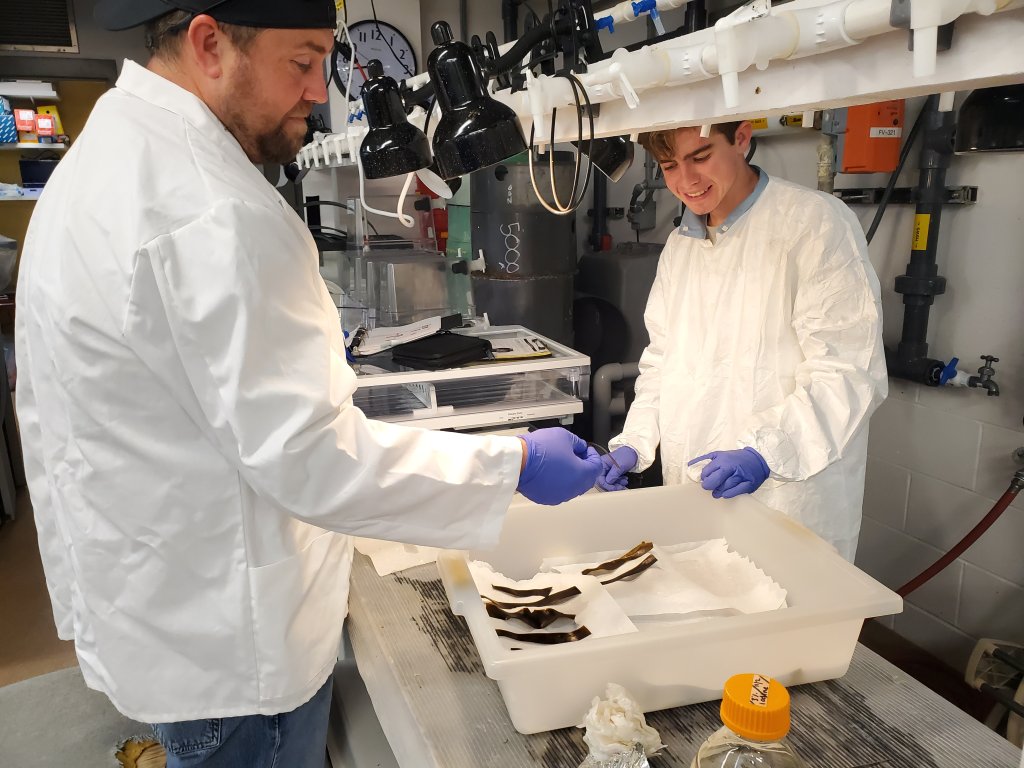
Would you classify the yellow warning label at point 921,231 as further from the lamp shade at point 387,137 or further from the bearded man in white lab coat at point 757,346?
the lamp shade at point 387,137

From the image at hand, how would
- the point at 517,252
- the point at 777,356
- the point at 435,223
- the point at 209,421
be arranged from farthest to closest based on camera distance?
the point at 435,223
the point at 517,252
the point at 777,356
the point at 209,421

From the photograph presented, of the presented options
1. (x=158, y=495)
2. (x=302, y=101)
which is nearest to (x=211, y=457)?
(x=158, y=495)

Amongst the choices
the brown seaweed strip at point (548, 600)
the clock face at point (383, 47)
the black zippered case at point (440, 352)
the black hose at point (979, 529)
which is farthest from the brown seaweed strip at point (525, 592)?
the clock face at point (383, 47)

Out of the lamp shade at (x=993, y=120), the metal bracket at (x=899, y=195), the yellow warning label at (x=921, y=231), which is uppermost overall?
the lamp shade at (x=993, y=120)

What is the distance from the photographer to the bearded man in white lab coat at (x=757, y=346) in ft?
4.38

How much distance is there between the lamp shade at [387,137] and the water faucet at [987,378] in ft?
5.34

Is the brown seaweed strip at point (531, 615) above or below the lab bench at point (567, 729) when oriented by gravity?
above

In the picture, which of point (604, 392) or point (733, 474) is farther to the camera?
point (604, 392)

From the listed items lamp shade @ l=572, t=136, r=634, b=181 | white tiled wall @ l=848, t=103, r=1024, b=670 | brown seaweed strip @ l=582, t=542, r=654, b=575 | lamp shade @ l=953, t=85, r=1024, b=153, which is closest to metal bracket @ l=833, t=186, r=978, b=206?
white tiled wall @ l=848, t=103, r=1024, b=670

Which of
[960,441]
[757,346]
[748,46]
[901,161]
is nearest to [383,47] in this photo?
[901,161]

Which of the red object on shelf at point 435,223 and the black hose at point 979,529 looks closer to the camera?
the black hose at point 979,529

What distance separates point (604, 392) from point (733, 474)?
140 centimetres

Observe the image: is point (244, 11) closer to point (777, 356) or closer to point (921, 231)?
point (777, 356)

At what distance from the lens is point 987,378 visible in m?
1.95
